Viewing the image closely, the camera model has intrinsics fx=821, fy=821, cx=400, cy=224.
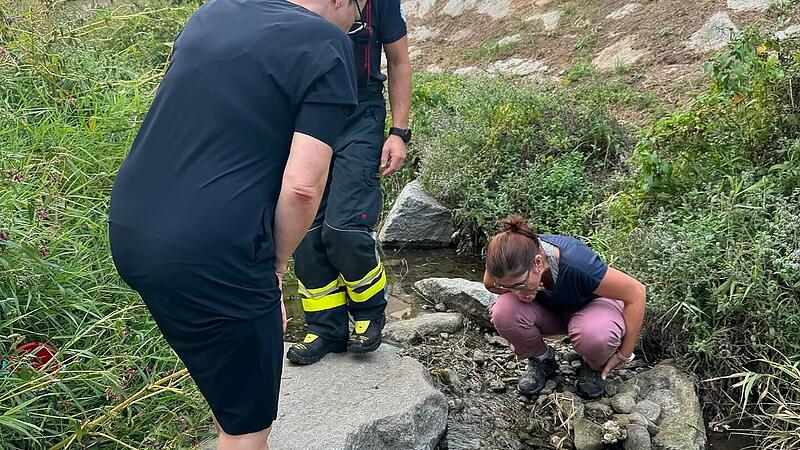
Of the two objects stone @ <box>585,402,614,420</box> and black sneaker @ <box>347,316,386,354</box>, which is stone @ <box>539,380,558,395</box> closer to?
stone @ <box>585,402,614,420</box>

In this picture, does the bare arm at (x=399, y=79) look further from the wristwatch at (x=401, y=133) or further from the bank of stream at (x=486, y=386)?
the bank of stream at (x=486, y=386)

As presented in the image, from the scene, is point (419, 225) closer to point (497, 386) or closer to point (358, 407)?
point (497, 386)

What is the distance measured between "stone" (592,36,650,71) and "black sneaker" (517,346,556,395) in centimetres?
378

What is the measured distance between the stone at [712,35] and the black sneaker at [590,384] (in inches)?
153

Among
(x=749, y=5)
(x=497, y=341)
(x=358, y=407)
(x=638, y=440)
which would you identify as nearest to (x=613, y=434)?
(x=638, y=440)

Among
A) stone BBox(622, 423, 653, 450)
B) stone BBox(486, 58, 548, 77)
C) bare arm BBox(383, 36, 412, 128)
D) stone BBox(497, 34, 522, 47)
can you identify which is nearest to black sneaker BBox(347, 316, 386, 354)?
bare arm BBox(383, 36, 412, 128)

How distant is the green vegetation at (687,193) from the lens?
3404 millimetres

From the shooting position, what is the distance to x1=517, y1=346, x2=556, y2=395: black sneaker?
3707 mm

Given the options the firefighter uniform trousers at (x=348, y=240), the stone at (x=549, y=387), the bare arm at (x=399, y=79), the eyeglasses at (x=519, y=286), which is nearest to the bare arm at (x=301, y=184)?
the firefighter uniform trousers at (x=348, y=240)

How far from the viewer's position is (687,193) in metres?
4.14

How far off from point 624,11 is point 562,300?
17.2 ft

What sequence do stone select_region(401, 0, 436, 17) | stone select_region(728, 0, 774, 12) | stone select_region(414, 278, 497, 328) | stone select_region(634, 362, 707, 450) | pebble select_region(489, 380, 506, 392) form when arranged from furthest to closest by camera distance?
stone select_region(401, 0, 436, 17) < stone select_region(728, 0, 774, 12) < stone select_region(414, 278, 497, 328) < pebble select_region(489, 380, 506, 392) < stone select_region(634, 362, 707, 450)

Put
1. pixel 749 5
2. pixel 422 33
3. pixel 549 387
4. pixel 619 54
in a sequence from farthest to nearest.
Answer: pixel 422 33
pixel 619 54
pixel 749 5
pixel 549 387

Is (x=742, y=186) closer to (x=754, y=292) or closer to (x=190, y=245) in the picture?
(x=754, y=292)
